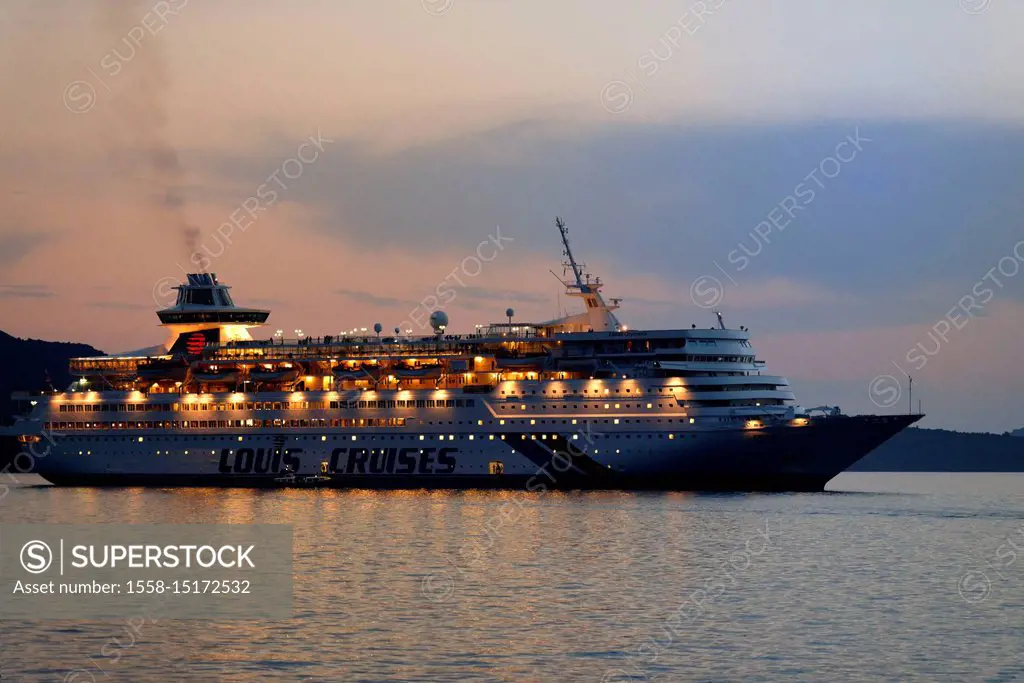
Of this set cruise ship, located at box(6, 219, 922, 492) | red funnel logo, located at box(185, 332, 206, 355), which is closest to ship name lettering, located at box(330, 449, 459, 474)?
cruise ship, located at box(6, 219, 922, 492)

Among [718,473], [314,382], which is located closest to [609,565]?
[718,473]

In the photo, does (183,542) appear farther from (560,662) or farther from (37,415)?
(37,415)

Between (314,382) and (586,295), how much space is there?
1722 centimetres

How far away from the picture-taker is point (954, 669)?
118ft

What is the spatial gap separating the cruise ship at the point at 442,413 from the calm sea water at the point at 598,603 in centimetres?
731

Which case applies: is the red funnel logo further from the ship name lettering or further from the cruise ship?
the ship name lettering

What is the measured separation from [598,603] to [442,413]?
44.3 m

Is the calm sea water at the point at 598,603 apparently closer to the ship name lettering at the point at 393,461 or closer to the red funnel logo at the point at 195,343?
the ship name lettering at the point at 393,461

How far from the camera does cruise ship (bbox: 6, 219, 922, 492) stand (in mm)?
83812

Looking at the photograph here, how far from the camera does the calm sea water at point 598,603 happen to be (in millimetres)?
36031

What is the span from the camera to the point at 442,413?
89062 millimetres

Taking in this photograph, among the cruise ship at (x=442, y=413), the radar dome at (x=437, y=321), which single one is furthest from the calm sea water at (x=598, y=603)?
the radar dome at (x=437, y=321)

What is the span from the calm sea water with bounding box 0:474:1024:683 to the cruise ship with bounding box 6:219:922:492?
7.31 meters

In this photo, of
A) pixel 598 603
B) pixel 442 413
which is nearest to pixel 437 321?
pixel 442 413
